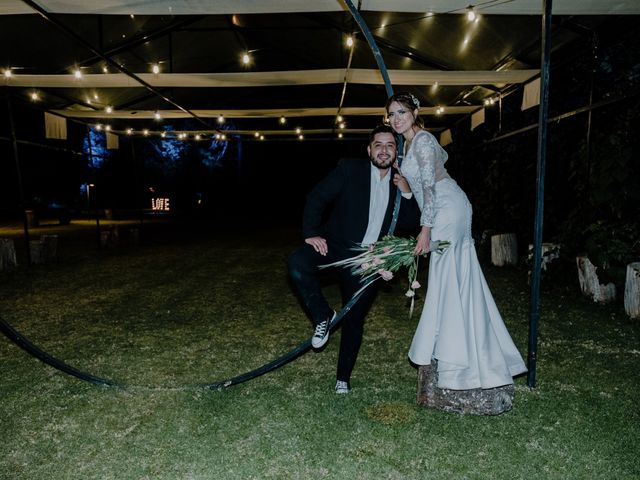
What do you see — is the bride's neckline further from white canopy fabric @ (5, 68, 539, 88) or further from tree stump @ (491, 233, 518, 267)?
tree stump @ (491, 233, 518, 267)

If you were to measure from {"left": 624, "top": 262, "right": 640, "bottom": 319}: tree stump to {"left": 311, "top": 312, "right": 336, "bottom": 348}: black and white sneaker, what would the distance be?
366 centimetres

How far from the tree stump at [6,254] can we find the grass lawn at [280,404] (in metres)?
3.23

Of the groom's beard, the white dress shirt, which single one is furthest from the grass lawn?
the groom's beard

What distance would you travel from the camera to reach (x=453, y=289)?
10.0ft

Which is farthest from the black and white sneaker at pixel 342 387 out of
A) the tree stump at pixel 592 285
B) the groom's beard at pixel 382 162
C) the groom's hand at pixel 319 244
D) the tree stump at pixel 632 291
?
the tree stump at pixel 592 285

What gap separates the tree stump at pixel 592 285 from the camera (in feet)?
18.3

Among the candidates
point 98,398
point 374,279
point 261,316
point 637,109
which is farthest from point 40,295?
point 637,109

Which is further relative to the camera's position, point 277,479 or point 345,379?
point 345,379

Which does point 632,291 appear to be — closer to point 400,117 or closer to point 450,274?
point 450,274

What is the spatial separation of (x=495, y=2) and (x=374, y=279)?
2.82m

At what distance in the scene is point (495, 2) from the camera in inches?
159

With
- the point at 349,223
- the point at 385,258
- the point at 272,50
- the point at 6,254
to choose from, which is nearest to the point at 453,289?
the point at 385,258

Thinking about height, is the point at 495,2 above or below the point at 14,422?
above

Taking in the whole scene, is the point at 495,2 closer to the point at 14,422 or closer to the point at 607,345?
the point at 607,345
